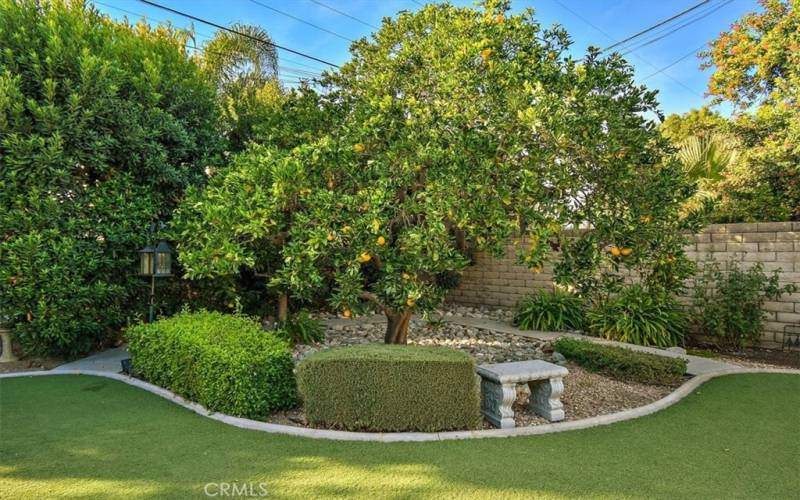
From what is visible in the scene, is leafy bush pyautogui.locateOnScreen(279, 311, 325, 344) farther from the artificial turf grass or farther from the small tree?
the artificial turf grass

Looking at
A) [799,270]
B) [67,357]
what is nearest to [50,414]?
[67,357]

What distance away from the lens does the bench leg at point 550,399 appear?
4.02 m

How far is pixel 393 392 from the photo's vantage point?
365 centimetres

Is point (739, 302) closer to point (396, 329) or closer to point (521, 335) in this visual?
point (521, 335)

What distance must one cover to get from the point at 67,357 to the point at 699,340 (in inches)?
386

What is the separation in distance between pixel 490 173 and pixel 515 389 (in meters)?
1.93

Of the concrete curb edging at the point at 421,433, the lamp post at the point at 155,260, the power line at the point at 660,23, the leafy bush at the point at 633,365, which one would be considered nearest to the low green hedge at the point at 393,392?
the concrete curb edging at the point at 421,433

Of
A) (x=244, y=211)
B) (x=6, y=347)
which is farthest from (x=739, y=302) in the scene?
(x=6, y=347)

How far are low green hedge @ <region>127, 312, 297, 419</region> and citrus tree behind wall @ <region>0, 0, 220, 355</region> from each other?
5.74ft

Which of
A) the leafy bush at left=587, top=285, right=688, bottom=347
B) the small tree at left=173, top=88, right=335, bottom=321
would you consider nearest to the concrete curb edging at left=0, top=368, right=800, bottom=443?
the small tree at left=173, top=88, right=335, bottom=321

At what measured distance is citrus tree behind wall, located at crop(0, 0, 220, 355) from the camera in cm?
553

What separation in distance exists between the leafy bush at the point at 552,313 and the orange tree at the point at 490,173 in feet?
13.3

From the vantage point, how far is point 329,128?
233 inches

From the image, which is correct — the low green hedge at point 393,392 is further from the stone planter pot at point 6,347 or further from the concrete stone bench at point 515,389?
the stone planter pot at point 6,347
